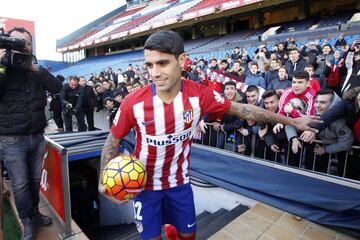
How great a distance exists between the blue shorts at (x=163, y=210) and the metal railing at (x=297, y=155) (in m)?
1.68

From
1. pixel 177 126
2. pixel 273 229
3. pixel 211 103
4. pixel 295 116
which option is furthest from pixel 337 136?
pixel 177 126

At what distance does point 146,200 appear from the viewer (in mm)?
2059

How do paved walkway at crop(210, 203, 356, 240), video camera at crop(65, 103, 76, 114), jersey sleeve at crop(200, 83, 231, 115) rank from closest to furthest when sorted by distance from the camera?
jersey sleeve at crop(200, 83, 231, 115) < paved walkway at crop(210, 203, 356, 240) < video camera at crop(65, 103, 76, 114)

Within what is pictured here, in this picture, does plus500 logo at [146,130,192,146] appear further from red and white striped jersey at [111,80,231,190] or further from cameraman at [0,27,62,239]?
cameraman at [0,27,62,239]

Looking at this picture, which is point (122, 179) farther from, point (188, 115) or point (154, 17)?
point (154, 17)

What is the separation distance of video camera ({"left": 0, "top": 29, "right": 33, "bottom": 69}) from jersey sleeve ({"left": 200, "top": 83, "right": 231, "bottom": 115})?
1.68 metres

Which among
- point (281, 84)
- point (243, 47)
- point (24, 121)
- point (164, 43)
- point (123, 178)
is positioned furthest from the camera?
point (243, 47)

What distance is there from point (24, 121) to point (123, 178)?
144cm

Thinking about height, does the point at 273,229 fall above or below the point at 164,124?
below

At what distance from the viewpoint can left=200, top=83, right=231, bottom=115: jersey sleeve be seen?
2109mm

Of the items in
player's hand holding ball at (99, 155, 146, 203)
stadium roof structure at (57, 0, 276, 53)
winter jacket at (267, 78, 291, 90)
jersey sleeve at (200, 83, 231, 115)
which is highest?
stadium roof structure at (57, 0, 276, 53)

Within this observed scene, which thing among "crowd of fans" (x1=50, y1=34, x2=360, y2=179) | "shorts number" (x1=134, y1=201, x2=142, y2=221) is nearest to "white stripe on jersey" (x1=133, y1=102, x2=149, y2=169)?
"shorts number" (x1=134, y1=201, x2=142, y2=221)

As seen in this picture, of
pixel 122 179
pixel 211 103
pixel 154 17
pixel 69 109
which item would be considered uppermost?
pixel 154 17

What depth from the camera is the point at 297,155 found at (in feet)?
11.1
